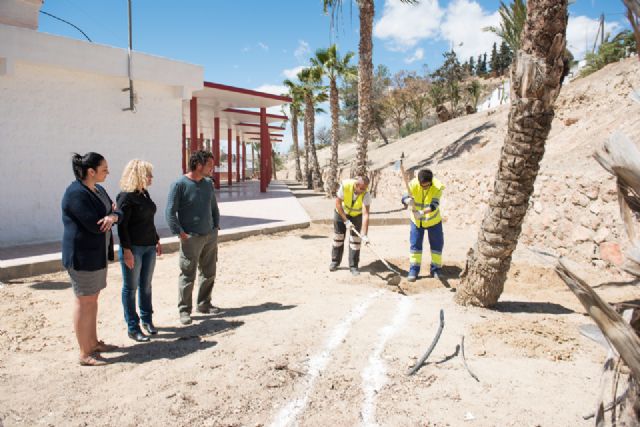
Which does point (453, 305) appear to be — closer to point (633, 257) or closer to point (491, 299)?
point (491, 299)

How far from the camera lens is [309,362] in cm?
368

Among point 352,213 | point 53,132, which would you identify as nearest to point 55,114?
point 53,132

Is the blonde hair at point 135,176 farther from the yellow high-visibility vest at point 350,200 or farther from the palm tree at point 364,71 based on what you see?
the palm tree at point 364,71

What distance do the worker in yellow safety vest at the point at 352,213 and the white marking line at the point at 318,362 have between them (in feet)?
4.38

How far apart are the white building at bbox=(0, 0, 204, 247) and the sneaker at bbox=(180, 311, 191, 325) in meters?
5.50

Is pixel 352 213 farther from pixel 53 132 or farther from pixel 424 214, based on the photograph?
pixel 53 132

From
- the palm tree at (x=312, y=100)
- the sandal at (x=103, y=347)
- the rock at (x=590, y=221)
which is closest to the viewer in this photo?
the sandal at (x=103, y=347)

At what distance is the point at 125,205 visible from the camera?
3.90m

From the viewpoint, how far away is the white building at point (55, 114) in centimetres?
785

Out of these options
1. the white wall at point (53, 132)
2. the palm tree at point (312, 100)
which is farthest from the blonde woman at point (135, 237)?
the palm tree at point (312, 100)

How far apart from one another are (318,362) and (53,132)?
7.69 meters

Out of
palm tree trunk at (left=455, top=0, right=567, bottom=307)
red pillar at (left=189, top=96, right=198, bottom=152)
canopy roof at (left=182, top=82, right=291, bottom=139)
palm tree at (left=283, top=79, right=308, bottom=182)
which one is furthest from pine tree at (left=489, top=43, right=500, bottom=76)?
palm tree trunk at (left=455, top=0, right=567, bottom=307)

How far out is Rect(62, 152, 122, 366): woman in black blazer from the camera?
342 centimetres

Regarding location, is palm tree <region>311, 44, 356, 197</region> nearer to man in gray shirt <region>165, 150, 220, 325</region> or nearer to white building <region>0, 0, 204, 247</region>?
white building <region>0, 0, 204, 247</region>
